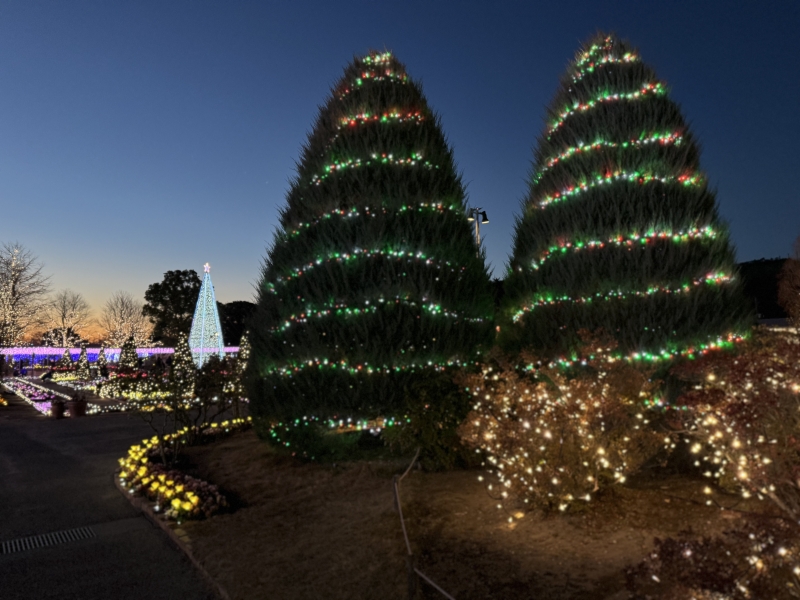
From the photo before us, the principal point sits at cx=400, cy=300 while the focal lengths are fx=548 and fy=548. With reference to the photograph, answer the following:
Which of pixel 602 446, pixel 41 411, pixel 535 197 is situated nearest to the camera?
pixel 602 446

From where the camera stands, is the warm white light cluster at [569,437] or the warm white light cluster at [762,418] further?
the warm white light cluster at [569,437]

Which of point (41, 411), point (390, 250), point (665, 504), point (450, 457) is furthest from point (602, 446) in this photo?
point (41, 411)

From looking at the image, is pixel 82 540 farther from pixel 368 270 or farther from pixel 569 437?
pixel 569 437

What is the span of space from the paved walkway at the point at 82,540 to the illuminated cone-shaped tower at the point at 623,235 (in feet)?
18.3

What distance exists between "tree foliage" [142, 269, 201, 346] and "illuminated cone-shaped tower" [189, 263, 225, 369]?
29668 millimetres

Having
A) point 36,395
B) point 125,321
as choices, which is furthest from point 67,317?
point 36,395

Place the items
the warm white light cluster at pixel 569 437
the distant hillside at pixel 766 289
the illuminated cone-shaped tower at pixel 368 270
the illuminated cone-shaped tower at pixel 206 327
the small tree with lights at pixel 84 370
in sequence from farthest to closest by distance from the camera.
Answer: the small tree with lights at pixel 84 370 → the distant hillside at pixel 766 289 → the illuminated cone-shaped tower at pixel 206 327 → the illuminated cone-shaped tower at pixel 368 270 → the warm white light cluster at pixel 569 437

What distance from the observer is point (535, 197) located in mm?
9328

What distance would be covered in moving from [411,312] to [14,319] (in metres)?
35.4

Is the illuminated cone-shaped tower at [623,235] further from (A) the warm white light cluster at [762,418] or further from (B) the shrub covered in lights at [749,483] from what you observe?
(A) the warm white light cluster at [762,418]

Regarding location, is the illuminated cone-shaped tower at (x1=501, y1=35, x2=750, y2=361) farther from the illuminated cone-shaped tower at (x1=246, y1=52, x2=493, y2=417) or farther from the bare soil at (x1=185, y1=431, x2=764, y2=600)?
the bare soil at (x1=185, y1=431, x2=764, y2=600)

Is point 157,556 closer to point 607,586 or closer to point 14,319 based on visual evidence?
point 607,586

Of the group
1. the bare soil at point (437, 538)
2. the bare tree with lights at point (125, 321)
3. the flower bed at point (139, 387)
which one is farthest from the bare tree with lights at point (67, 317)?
the bare soil at point (437, 538)

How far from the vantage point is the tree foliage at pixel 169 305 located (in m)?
55.5
